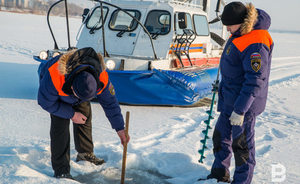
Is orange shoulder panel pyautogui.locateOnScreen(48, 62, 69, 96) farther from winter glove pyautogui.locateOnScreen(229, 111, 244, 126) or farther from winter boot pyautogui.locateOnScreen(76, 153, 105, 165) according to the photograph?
winter glove pyautogui.locateOnScreen(229, 111, 244, 126)

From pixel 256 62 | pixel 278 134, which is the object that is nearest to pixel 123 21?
pixel 278 134

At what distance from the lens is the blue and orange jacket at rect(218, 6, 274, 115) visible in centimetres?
244

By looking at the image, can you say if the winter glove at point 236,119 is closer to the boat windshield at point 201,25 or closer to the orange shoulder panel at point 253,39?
the orange shoulder panel at point 253,39

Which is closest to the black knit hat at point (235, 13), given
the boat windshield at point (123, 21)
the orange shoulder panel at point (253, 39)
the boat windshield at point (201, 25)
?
the orange shoulder panel at point (253, 39)

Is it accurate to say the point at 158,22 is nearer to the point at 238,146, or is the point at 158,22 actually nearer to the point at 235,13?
the point at 235,13

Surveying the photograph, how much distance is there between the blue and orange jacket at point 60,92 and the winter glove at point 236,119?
0.92m

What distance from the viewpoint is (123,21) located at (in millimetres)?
6344

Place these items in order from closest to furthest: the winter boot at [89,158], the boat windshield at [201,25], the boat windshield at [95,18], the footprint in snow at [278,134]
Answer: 1. the winter boot at [89,158]
2. the footprint in snow at [278,134]
3. the boat windshield at [95,18]
4. the boat windshield at [201,25]

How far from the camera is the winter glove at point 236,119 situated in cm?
251

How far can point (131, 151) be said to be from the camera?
11.8ft

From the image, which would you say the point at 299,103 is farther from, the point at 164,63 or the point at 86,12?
the point at 86,12

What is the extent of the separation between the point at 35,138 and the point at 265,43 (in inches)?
98.6

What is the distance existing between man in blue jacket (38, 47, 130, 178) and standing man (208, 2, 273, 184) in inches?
34.6

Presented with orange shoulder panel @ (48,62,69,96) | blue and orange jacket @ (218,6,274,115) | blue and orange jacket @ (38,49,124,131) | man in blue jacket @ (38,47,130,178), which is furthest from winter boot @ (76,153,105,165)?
blue and orange jacket @ (218,6,274,115)
